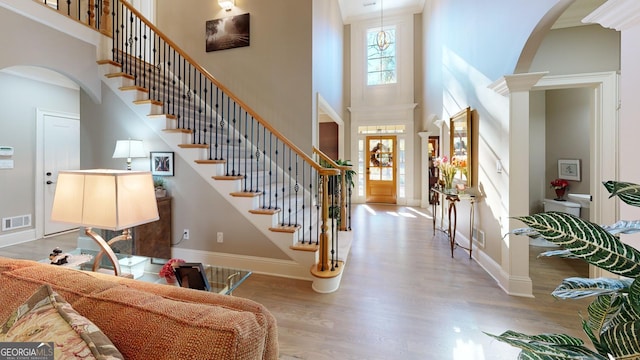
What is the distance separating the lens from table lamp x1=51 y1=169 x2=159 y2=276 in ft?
4.09

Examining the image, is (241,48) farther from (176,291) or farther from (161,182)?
(176,291)

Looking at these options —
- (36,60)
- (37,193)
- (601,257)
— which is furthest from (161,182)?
(601,257)

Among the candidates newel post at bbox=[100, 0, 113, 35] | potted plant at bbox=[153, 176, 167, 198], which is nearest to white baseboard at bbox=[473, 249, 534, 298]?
potted plant at bbox=[153, 176, 167, 198]

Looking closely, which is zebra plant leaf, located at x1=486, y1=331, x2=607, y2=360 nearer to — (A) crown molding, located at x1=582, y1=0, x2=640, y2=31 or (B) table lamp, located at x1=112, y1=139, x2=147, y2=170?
(A) crown molding, located at x1=582, y1=0, x2=640, y2=31

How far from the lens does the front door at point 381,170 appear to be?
745 centimetres

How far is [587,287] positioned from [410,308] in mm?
1846

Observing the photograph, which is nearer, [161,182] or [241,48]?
[161,182]

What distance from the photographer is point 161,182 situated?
3262 millimetres

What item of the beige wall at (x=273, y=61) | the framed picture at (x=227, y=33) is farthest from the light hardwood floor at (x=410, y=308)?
the framed picture at (x=227, y=33)

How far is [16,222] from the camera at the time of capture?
3.95 m

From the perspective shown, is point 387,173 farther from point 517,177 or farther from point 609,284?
point 609,284

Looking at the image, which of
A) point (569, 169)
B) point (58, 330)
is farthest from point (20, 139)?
point (569, 169)

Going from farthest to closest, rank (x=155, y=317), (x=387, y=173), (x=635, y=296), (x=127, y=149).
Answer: (x=387, y=173) < (x=127, y=149) < (x=155, y=317) < (x=635, y=296)

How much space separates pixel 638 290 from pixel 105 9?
519cm
